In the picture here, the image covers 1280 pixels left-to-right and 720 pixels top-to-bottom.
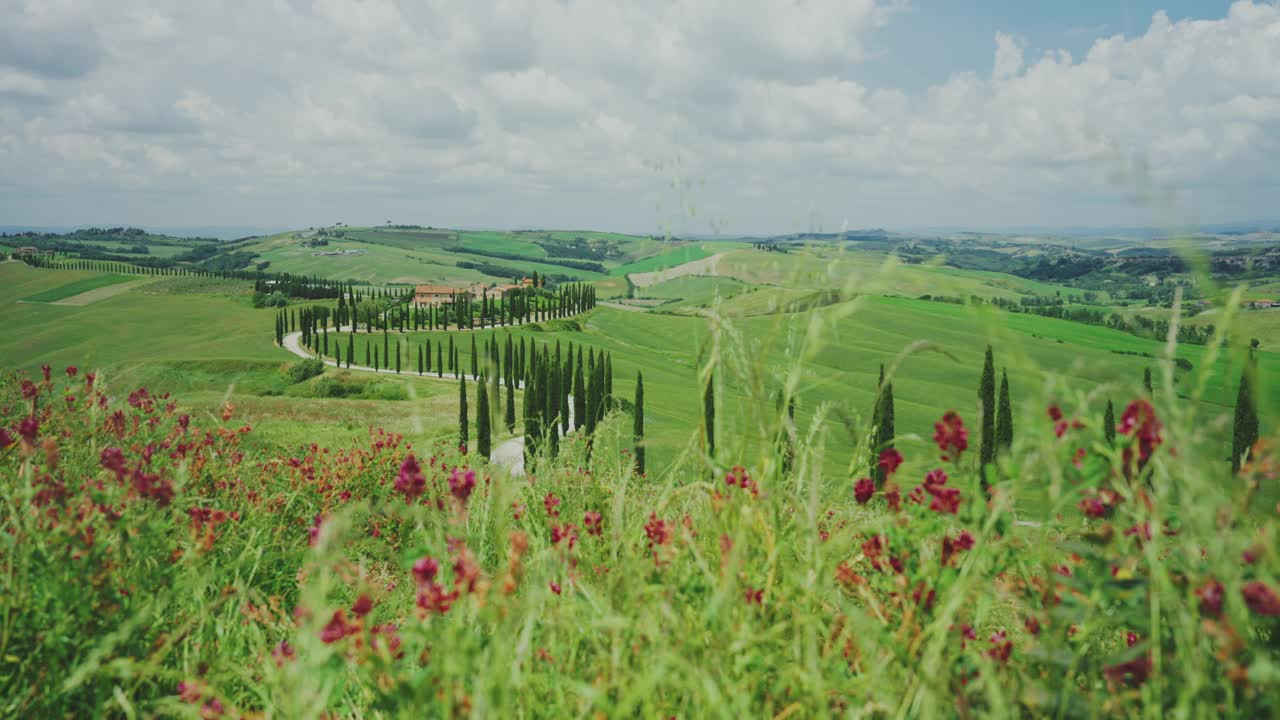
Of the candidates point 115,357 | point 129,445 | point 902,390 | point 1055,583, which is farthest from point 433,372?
point 1055,583

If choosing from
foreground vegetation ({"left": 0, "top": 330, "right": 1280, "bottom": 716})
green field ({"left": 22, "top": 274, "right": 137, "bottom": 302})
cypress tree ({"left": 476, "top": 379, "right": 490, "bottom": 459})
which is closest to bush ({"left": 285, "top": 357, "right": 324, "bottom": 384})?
cypress tree ({"left": 476, "top": 379, "right": 490, "bottom": 459})

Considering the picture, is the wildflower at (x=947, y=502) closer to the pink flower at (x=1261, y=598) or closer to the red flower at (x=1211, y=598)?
the red flower at (x=1211, y=598)

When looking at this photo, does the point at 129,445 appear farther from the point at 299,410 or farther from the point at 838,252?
the point at 299,410

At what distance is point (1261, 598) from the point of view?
1.84 m

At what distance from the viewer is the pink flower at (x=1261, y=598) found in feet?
5.79

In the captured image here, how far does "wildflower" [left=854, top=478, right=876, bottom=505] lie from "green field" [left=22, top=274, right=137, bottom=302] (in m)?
178

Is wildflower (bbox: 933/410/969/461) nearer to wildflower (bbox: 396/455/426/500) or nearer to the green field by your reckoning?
wildflower (bbox: 396/455/426/500)

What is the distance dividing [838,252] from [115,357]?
113m

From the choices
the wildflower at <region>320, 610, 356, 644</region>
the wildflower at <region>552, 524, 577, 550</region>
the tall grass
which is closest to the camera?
the tall grass

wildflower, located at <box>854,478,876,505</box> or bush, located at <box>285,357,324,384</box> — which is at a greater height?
wildflower, located at <box>854,478,876,505</box>

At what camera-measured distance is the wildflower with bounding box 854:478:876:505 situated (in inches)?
109

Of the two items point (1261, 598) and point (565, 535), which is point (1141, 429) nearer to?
point (1261, 598)

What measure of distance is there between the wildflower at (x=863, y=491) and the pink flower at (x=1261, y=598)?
1123mm

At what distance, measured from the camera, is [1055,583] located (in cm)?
250
